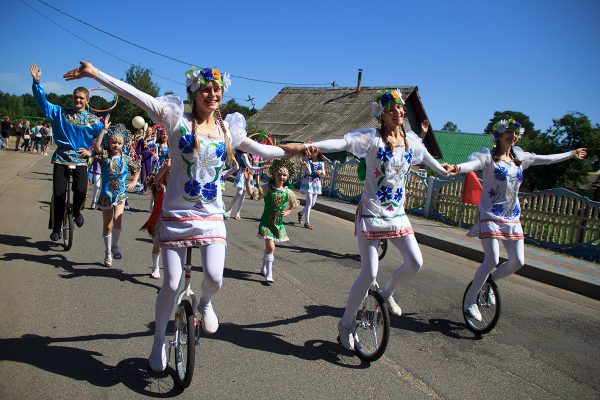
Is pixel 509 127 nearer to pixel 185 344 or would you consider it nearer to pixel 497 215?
pixel 497 215

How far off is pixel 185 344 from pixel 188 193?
1133mm

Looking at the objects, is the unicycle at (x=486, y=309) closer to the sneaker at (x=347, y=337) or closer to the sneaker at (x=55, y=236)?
the sneaker at (x=347, y=337)

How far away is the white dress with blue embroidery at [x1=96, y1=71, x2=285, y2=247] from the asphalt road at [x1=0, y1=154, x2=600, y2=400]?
3.73ft

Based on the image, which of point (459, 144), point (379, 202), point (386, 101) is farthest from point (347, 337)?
point (459, 144)

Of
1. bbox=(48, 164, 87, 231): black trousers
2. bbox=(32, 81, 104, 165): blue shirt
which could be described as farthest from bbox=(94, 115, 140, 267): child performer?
bbox=(48, 164, 87, 231): black trousers

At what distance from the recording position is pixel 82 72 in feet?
11.3

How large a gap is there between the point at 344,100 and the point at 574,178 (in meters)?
16.0

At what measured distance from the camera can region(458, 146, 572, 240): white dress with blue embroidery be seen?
5.54m

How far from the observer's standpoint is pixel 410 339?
5059 mm

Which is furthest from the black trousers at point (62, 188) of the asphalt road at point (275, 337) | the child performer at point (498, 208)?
the child performer at point (498, 208)

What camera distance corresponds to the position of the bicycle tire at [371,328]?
4238mm

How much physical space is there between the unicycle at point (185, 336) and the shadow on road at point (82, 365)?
0.13 metres

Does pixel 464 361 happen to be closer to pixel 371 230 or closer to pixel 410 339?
pixel 410 339

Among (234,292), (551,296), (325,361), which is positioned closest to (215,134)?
(325,361)
